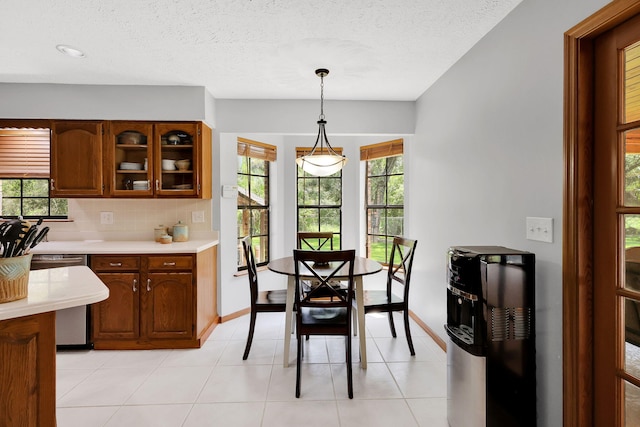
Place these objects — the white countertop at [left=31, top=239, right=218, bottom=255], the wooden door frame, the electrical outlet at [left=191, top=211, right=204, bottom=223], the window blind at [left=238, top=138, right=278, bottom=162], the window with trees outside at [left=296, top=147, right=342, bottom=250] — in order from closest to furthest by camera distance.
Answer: the wooden door frame < the white countertop at [left=31, top=239, right=218, bottom=255] < the electrical outlet at [left=191, top=211, right=204, bottom=223] < the window blind at [left=238, top=138, right=278, bottom=162] < the window with trees outside at [left=296, top=147, right=342, bottom=250]

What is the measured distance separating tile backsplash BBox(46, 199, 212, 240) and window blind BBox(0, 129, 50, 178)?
0.48m

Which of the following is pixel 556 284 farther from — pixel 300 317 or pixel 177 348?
pixel 177 348

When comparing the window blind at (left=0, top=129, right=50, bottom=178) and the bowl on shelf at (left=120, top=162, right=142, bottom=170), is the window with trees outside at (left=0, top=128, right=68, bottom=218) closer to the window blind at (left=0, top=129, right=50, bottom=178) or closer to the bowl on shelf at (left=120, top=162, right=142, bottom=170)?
the window blind at (left=0, top=129, right=50, bottom=178)

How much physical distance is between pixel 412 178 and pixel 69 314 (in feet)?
11.9

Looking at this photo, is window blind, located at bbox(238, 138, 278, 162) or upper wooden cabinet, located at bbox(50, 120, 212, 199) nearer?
upper wooden cabinet, located at bbox(50, 120, 212, 199)

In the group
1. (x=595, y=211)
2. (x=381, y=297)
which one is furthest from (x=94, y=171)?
(x=595, y=211)

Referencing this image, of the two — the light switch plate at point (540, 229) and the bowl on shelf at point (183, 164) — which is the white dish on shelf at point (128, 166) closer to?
the bowl on shelf at point (183, 164)

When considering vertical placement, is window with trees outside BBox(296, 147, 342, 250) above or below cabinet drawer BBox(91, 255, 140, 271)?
above

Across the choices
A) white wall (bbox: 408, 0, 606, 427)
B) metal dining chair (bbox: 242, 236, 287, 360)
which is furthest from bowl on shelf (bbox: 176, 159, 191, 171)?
white wall (bbox: 408, 0, 606, 427)

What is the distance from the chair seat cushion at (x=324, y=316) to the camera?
2418mm

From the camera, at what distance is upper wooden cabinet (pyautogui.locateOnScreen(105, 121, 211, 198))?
3.35 meters

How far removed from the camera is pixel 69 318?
9.86 ft

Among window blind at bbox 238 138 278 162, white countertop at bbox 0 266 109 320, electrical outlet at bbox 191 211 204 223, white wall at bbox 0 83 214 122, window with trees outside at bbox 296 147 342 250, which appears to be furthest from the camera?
window with trees outside at bbox 296 147 342 250

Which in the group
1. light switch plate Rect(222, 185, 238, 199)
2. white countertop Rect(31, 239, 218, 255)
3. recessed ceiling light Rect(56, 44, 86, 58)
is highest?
recessed ceiling light Rect(56, 44, 86, 58)
